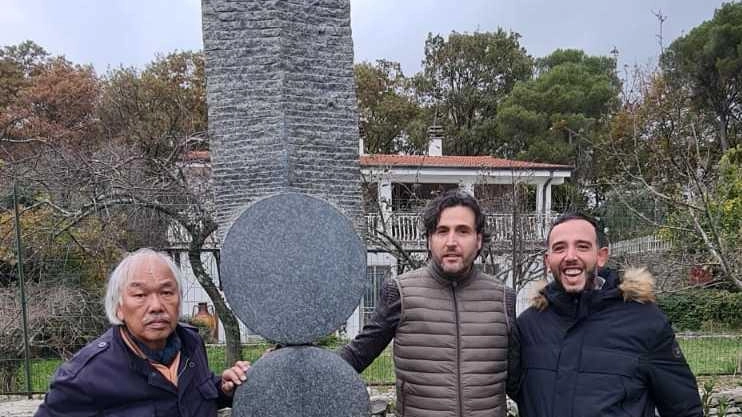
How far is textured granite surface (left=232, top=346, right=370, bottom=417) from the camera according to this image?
2.17 meters

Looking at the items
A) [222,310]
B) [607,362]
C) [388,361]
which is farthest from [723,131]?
[607,362]

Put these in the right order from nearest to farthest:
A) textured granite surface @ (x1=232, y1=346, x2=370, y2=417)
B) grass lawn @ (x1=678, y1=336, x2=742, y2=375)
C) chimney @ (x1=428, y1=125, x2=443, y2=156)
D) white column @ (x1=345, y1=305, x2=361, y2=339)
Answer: textured granite surface @ (x1=232, y1=346, x2=370, y2=417), grass lawn @ (x1=678, y1=336, x2=742, y2=375), white column @ (x1=345, y1=305, x2=361, y2=339), chimney @ (x1=428, y1=125, x2=443, y2=156)

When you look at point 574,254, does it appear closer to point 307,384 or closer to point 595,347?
point 595,347

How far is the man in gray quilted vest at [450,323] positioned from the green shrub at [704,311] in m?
10.1

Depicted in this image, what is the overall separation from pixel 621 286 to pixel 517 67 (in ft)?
73.6

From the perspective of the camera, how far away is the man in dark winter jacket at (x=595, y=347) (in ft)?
5.83

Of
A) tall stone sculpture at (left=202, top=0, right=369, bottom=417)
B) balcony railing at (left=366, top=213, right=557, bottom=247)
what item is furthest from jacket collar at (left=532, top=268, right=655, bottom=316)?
balcony railing at (left=366, top=213, right=557, bottom=247)

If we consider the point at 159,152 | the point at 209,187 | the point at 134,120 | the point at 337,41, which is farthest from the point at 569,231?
the point at 134,120

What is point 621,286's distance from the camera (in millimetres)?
1858

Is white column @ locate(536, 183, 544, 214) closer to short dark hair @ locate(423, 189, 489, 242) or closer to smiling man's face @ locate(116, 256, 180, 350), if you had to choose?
short dark hair @ locate(423, 189, 489, 242)

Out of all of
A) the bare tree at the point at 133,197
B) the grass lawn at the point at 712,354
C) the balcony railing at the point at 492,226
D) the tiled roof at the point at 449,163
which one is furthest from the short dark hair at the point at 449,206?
the tiled roof at the point at 449,163

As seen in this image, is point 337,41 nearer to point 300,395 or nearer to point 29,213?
point 300,395

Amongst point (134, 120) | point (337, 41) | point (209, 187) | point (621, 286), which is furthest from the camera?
point (134, 120)

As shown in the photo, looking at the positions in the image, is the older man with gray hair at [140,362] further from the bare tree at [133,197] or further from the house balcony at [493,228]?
the house balcony at [493,228]
